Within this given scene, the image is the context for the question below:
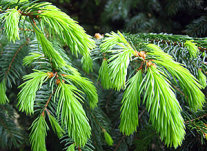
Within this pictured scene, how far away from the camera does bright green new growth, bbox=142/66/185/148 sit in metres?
0.36

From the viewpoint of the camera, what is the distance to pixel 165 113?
1.21ft

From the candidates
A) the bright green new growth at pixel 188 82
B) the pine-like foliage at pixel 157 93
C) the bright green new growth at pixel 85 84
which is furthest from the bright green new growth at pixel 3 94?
the bright green new growth at pixel 188 82

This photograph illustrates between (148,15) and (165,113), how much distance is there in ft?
3.93

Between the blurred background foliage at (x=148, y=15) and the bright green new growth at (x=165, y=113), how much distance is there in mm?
881

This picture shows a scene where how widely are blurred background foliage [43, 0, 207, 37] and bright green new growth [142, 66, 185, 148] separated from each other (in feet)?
2.89

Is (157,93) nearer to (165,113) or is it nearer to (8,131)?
(165,113)

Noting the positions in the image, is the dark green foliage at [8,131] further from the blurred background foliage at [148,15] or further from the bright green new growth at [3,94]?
the blurred background foliage at [148,15]

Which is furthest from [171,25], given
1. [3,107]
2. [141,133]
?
[3,107]

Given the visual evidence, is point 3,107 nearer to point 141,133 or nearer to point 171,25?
point 141,133

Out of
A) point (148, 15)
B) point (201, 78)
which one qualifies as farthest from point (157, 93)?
point (148, 15)

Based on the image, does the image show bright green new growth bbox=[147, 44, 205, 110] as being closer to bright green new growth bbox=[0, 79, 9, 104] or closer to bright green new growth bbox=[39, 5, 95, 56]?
bright green new growth bbox=[39, 5, 95, 56]

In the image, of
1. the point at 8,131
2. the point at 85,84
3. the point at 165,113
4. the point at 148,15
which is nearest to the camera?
the point at 165,113

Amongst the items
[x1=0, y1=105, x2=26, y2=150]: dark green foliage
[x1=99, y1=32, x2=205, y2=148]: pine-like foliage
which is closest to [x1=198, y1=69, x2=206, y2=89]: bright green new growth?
[x1=99, y1=32, x2=205, y2=148]: pine-like foliage

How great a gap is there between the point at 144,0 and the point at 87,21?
499 mm
